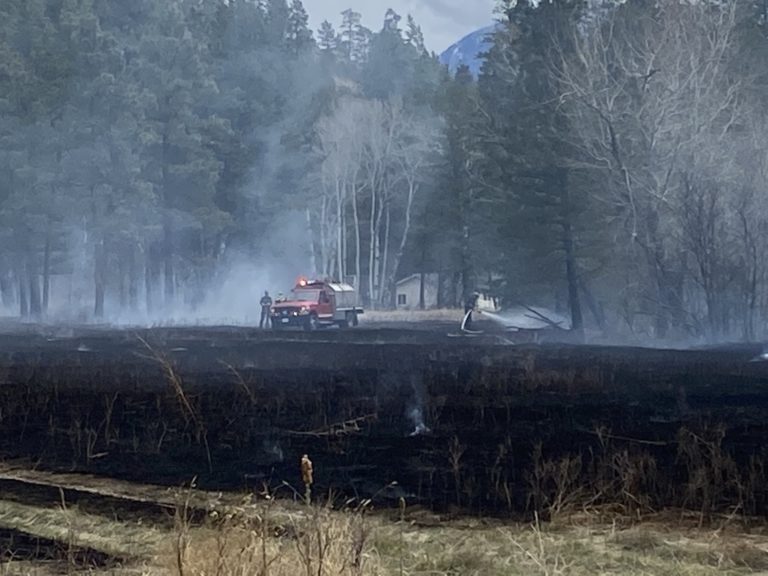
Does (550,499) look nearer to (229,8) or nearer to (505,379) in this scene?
(505,379)

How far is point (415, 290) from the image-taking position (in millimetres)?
78688

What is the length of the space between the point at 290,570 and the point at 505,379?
45.7ft

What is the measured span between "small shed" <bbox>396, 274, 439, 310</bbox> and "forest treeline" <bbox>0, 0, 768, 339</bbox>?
10.2 ft

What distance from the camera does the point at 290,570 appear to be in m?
6.16

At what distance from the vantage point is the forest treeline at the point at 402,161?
3297cm

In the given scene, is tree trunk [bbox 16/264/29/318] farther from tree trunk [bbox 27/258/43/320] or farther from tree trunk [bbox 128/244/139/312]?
tree trunk [bbox 128/244/139/312]

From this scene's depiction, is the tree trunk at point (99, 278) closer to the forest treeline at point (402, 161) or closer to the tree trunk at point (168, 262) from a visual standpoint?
the forest treeline at point (402, 161)

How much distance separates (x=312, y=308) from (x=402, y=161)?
2223 centimetres

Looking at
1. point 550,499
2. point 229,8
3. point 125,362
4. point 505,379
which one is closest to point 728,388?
point 505,379

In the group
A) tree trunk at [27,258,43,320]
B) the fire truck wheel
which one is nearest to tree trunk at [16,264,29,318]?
tree trunk at [27,258,43,320]

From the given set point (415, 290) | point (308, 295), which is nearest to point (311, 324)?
point (308, 295)

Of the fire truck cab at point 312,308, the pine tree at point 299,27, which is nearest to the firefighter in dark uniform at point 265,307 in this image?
the fire truck cab at point 312,308

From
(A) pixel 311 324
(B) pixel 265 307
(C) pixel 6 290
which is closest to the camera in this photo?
(B) pixel 265 307

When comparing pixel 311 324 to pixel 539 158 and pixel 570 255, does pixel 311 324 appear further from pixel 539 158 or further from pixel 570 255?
pixel 539 158
